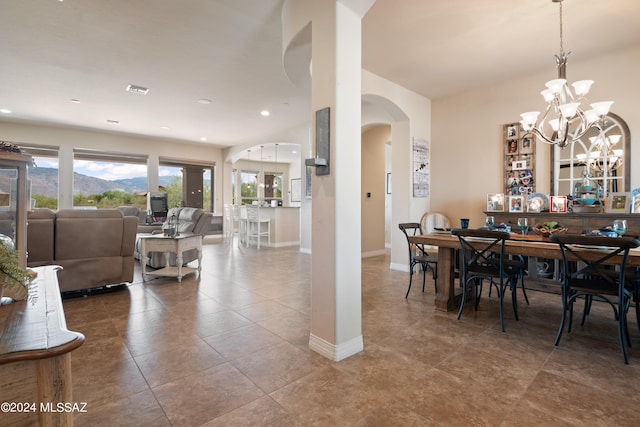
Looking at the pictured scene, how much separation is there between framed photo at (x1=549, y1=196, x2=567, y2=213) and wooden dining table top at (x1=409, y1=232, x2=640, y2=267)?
49.7 inches

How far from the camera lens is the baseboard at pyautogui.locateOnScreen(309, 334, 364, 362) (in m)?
2.02

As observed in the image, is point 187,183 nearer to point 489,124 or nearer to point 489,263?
point 489,124

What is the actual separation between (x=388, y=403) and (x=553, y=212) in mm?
3486

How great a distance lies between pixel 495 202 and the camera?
4344 mm

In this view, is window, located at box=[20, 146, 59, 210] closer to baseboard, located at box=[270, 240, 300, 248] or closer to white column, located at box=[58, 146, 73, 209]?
white column, located at box=[58, 146, 73, 209]

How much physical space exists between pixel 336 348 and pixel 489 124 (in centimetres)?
415

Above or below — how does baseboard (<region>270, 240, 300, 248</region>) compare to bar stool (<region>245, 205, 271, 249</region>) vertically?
below

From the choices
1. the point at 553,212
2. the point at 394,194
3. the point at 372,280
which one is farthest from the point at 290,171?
the point at 553,212

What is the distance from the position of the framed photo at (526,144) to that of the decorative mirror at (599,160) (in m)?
0.25

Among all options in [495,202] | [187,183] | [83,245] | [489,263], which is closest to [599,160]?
[495,202]

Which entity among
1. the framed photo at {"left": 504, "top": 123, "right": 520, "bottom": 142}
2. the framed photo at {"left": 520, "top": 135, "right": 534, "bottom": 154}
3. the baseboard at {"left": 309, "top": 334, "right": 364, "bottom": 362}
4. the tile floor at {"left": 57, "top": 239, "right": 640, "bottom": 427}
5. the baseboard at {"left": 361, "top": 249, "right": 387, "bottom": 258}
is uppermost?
the framed photo at {"left": 504, "top": 123, "right": 520, "bottom": 142}

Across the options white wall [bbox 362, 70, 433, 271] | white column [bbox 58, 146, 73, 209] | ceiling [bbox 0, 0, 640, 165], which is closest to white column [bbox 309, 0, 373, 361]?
ceiling [bbox 0, 0, 640, 165]

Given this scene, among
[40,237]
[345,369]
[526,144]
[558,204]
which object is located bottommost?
[345,369]

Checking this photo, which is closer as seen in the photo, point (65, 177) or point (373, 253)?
point (373, 253)
